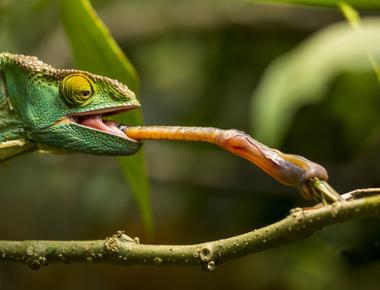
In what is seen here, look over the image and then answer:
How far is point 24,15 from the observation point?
3.13 m

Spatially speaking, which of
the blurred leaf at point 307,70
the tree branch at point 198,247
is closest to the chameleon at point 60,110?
the tree branch at point 198,247

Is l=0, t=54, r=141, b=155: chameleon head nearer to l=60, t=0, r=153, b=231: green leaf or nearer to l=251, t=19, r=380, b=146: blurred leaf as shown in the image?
l=60, t=0, r=153, b=231: green leaf

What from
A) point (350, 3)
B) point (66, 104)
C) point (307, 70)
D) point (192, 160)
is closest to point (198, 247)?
point (350, 3)

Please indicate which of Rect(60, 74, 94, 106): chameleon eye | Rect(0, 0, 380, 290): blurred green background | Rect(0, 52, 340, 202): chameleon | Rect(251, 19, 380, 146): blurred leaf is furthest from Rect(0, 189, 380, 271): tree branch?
Rect(0, 0, 380, 290): blurred green background

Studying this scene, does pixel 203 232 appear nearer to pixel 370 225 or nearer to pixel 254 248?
pixel 370 225

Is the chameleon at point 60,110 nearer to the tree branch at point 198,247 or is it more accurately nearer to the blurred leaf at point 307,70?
the tree branch at point 198,247

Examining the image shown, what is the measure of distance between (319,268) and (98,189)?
1129mm

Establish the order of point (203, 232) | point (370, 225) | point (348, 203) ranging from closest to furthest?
point (348, 203)
point (370, 225)
point (203, 232)

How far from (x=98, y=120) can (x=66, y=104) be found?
2.6 inches

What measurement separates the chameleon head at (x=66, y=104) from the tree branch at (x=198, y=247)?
230mm

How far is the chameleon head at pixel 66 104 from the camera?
1381 millimetres

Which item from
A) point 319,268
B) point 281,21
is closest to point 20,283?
point 319,268

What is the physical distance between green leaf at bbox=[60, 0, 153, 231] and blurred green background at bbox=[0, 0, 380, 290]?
1.35m

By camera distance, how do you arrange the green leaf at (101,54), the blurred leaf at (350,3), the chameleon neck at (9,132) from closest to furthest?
the blurred leaf at (350,3) → the green leaf at (101,54) → the chameleon neck at (9,132)
